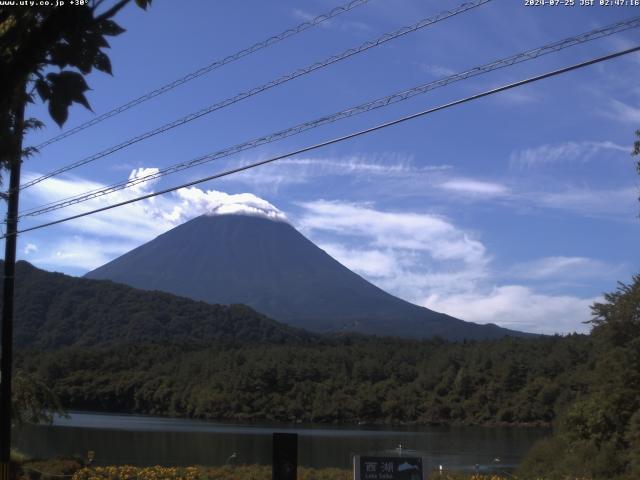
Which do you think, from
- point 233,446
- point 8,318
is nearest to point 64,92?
point 8,318

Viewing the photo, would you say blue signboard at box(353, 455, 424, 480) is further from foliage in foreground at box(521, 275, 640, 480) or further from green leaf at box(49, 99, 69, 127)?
foliage in foreground at box(521, 275, 640, 480)

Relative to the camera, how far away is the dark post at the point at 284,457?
883 cm

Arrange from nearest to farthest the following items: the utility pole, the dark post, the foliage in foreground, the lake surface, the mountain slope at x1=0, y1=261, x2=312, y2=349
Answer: the dark post → the utility pole → the foliage in foreground → the lake surface → the mountain slope at x1=0, y1=261, x2=312, y2=349

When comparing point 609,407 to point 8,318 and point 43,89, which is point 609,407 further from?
point 43,89

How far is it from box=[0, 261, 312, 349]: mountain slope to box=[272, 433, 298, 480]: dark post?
12277 centimetres

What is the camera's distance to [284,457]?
29.0 ft

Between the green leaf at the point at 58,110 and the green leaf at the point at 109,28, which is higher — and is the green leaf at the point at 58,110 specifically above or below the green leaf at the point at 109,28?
below

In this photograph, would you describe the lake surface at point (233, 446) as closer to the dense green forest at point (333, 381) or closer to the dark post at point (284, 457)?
the dense green forest at point (333, 381)

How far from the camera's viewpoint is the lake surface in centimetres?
3366

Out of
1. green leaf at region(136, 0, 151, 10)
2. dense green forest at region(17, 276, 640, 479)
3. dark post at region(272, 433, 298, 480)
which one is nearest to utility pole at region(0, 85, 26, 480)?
dark post at region(272, 433, 298, 480)

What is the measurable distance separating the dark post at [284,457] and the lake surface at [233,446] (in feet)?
65.4

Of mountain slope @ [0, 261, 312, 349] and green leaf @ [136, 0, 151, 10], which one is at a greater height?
mountain slope @ [0, 261, 312, 349]

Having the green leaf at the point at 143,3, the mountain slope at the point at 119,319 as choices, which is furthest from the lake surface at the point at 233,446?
the mountain slope at the point at 119,319

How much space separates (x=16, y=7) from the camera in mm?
3508
